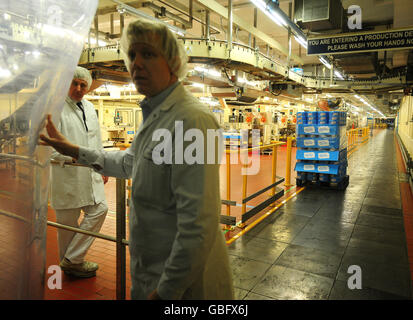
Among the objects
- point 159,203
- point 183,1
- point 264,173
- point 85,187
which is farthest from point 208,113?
point 264,173

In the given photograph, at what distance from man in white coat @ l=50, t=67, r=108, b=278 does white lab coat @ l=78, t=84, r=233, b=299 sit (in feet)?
5.16

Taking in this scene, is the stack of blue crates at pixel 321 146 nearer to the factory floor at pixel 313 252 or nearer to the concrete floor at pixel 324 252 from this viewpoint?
the factory floor at pixel 313 252

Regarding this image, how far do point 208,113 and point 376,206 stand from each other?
19.6 feet

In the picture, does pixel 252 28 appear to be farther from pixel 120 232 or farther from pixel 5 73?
pixel 5 73

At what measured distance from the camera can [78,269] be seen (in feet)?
9.59

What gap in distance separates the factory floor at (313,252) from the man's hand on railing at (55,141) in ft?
5.50

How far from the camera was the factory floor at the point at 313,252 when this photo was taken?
2.88 metres

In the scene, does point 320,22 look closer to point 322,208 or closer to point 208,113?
point 322,208

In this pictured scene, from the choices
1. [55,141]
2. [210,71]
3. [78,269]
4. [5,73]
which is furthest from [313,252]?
[210,71]

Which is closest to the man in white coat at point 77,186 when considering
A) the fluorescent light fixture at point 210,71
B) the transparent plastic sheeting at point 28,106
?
the transparent plastic sheeting at point 28,106

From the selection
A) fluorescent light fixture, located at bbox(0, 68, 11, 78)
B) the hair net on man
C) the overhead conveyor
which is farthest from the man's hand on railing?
the overhead conveyor

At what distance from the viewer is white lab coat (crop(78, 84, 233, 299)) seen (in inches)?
40.7

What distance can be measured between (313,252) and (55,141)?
3453mm
